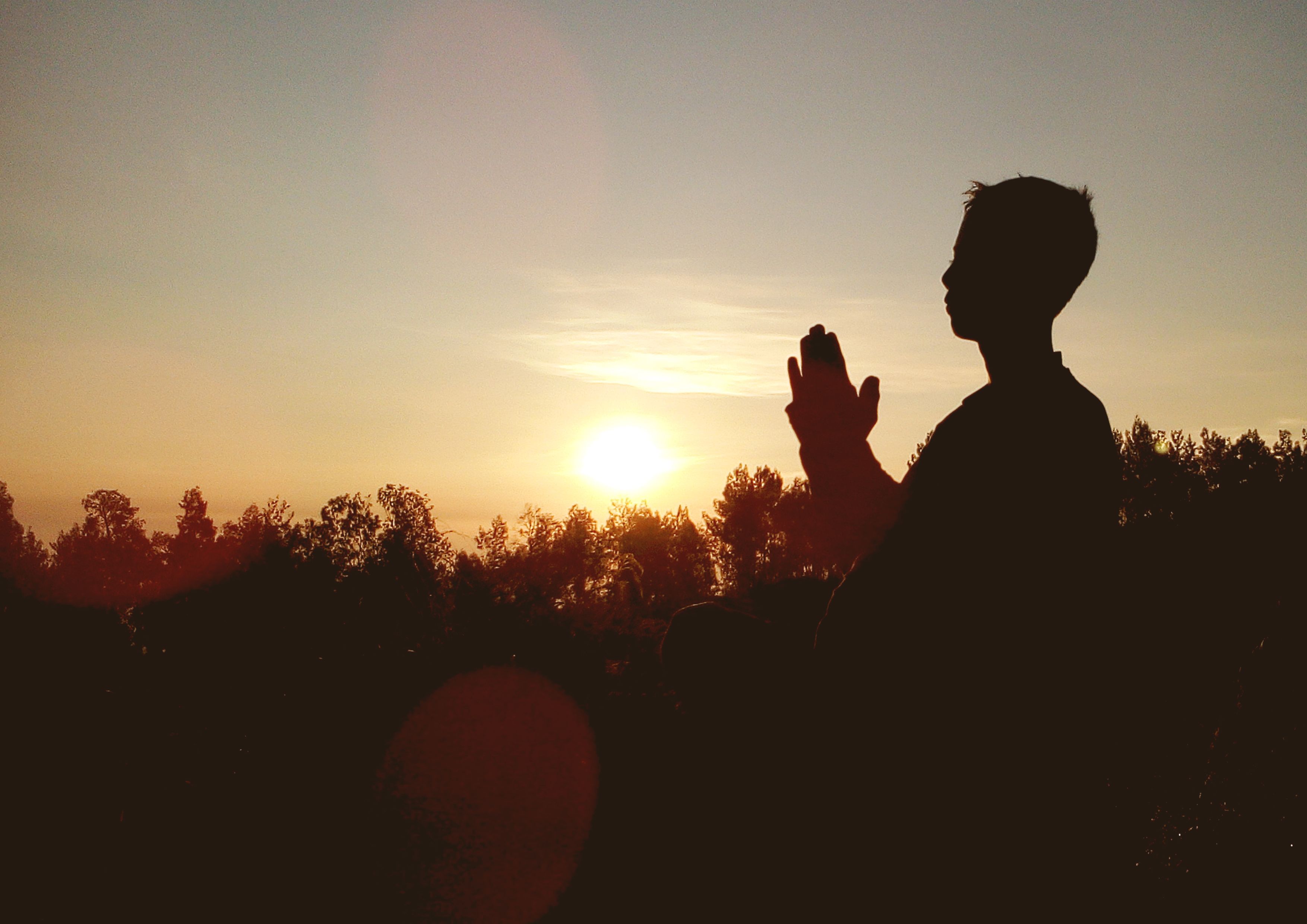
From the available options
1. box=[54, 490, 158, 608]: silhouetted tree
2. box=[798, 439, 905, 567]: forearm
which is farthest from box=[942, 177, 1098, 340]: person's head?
box=[54, 490, 158, 608]: silhouetted tree

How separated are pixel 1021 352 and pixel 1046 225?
1.47ft

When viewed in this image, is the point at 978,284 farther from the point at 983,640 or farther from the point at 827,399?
the point at 983,640

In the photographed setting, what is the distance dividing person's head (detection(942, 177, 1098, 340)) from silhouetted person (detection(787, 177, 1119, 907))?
382 mm

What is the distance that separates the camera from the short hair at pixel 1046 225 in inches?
106

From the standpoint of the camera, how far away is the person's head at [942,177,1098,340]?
2.70 metres

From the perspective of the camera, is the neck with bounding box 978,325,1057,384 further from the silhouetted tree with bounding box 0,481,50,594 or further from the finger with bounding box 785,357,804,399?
the silhouetted tree with bounding box 0,481,50,594

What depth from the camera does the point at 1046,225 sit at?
2693 mm

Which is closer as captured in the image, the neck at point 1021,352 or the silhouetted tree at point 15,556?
the neck at point 1021,352

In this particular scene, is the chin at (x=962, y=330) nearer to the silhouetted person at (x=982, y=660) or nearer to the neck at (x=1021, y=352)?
the neck at (x=1021, y=352)

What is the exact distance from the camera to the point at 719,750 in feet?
10.6

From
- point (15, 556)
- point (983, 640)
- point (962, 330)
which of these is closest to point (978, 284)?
point (962, 330)

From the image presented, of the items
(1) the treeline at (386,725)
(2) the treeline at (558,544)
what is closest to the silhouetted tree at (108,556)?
(2) the treeline at (558,544)

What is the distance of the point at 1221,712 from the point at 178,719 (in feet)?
20.6

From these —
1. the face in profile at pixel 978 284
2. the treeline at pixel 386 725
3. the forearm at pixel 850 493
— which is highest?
the face in profile at pixel 978 284
